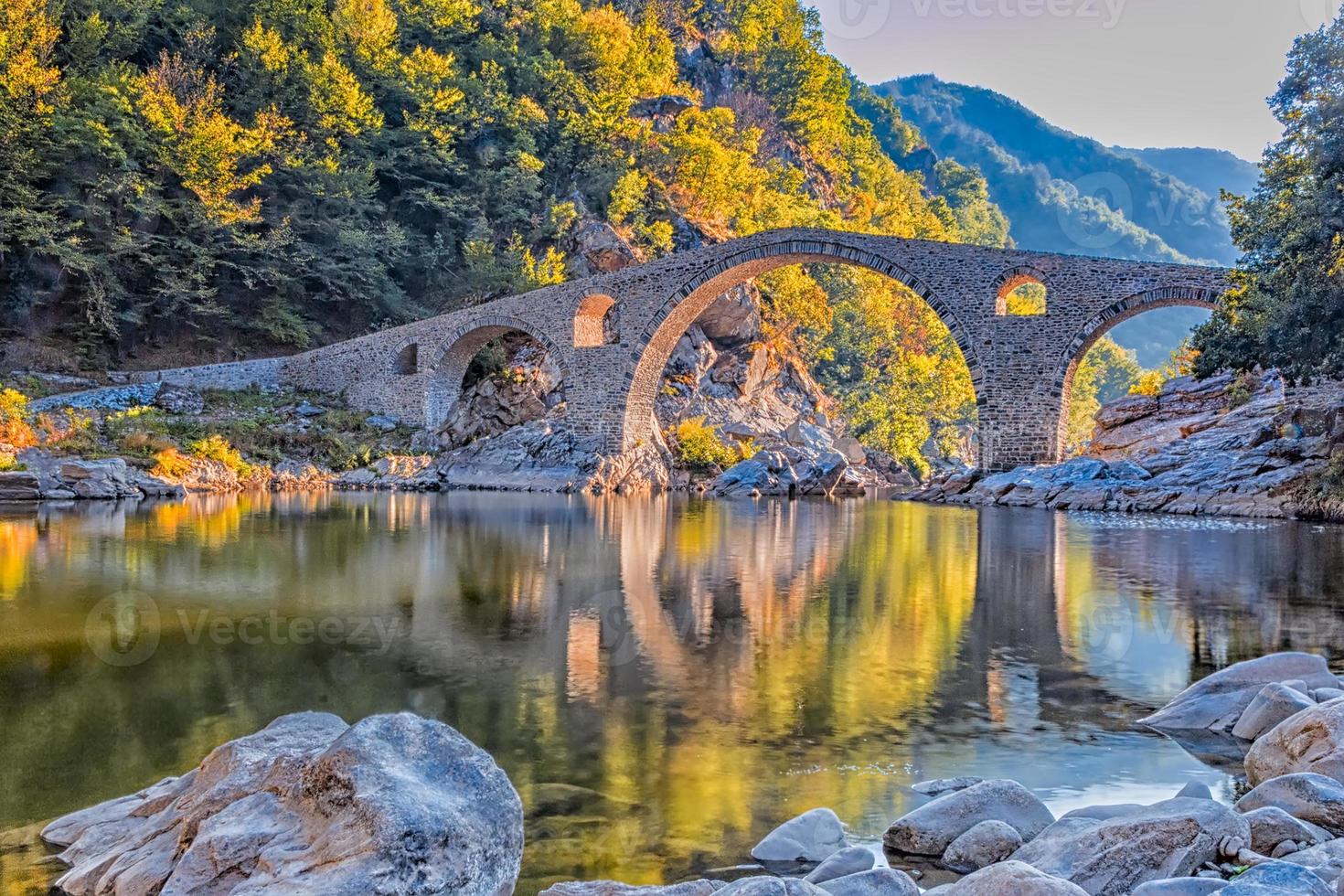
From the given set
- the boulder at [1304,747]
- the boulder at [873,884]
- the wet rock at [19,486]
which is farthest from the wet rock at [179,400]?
the boulder at [1304,747]

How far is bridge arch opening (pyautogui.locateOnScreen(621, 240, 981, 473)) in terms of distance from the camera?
2417 cm

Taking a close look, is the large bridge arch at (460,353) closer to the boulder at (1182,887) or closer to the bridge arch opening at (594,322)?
the bridge arch opening at (594,322)

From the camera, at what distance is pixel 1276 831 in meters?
2.94

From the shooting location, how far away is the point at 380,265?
3375 cm

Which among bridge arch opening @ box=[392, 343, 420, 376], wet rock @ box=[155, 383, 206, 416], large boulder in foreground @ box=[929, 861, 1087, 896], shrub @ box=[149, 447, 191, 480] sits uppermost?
bridge arch opening @ box=[392, 343, 420, 376]

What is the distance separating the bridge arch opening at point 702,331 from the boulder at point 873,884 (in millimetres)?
21269

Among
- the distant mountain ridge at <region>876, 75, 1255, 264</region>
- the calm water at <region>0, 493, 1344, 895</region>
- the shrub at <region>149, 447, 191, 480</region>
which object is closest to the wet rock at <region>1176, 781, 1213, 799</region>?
the calm water at <region>0, 493, 1344, 895</region>

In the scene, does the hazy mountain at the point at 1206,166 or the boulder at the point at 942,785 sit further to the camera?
the hazy mountain at the point at 1206,166

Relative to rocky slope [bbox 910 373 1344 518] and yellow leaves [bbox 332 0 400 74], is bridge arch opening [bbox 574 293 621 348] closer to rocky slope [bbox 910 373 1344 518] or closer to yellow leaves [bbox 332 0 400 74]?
rocky slope [bbox 910 373 1344 518]

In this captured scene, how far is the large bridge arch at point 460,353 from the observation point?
2875cm

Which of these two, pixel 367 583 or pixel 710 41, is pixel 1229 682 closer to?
pixel 367 583

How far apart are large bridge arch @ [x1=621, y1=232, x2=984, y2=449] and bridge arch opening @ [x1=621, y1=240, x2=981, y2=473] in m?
0.02

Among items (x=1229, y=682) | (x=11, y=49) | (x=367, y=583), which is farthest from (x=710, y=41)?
(x=1229, y=682)

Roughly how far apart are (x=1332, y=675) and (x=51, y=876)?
5.65m
